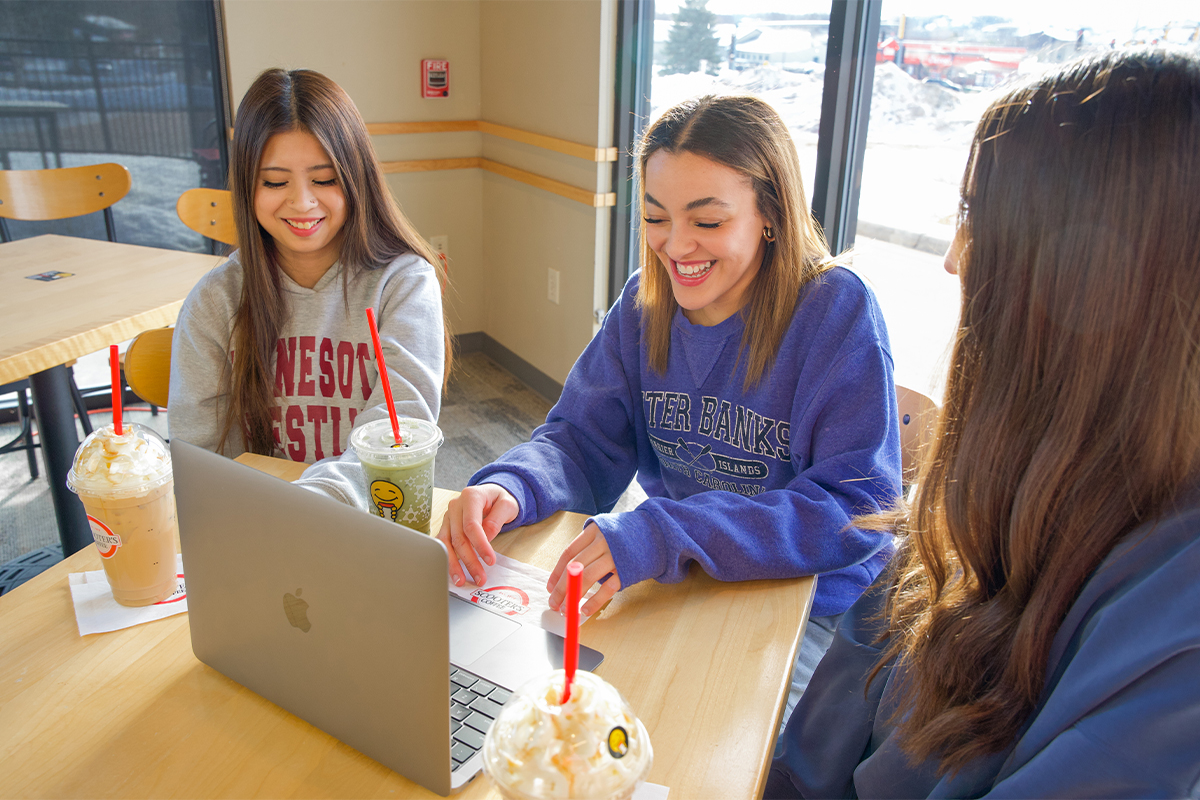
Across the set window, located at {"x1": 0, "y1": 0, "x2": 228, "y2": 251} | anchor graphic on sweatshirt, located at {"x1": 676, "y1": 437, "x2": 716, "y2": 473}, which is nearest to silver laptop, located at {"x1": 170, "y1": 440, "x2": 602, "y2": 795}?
anchor graphic on sweatshirt, located at {"x1": 676, "y1": 437, "x2": 716, "y2": 473}

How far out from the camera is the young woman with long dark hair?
4.50 feet

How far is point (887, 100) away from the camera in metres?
1.96

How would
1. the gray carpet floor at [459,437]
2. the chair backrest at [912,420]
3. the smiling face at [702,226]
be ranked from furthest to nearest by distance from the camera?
the gray carpet floor at [459,437] < the chair backrest at [912,420] < the smiling face at [702,226]

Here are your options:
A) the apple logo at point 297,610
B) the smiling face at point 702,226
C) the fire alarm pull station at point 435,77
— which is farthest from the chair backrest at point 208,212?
the apple logo at point 297,610

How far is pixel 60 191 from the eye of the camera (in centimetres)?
267

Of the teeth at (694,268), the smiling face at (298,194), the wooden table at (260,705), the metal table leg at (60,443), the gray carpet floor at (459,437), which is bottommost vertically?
the gray carpet floor at (459,437)

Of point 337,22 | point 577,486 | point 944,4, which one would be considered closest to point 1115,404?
point 577,486

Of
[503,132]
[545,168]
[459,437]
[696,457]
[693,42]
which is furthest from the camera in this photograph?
[503,132]

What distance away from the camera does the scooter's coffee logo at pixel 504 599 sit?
88cm

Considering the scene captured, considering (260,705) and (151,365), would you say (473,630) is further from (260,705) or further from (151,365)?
(151,365)

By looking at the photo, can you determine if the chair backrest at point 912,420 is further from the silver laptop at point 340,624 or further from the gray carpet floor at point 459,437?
the gray carpet floor at point 459,437

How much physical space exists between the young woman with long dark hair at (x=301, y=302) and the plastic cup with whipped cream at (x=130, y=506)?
0.44 meters

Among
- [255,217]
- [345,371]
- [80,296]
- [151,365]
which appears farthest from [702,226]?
[80,296]

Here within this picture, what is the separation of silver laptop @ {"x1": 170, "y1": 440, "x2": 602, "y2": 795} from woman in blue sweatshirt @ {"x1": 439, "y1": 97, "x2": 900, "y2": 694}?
202mm
